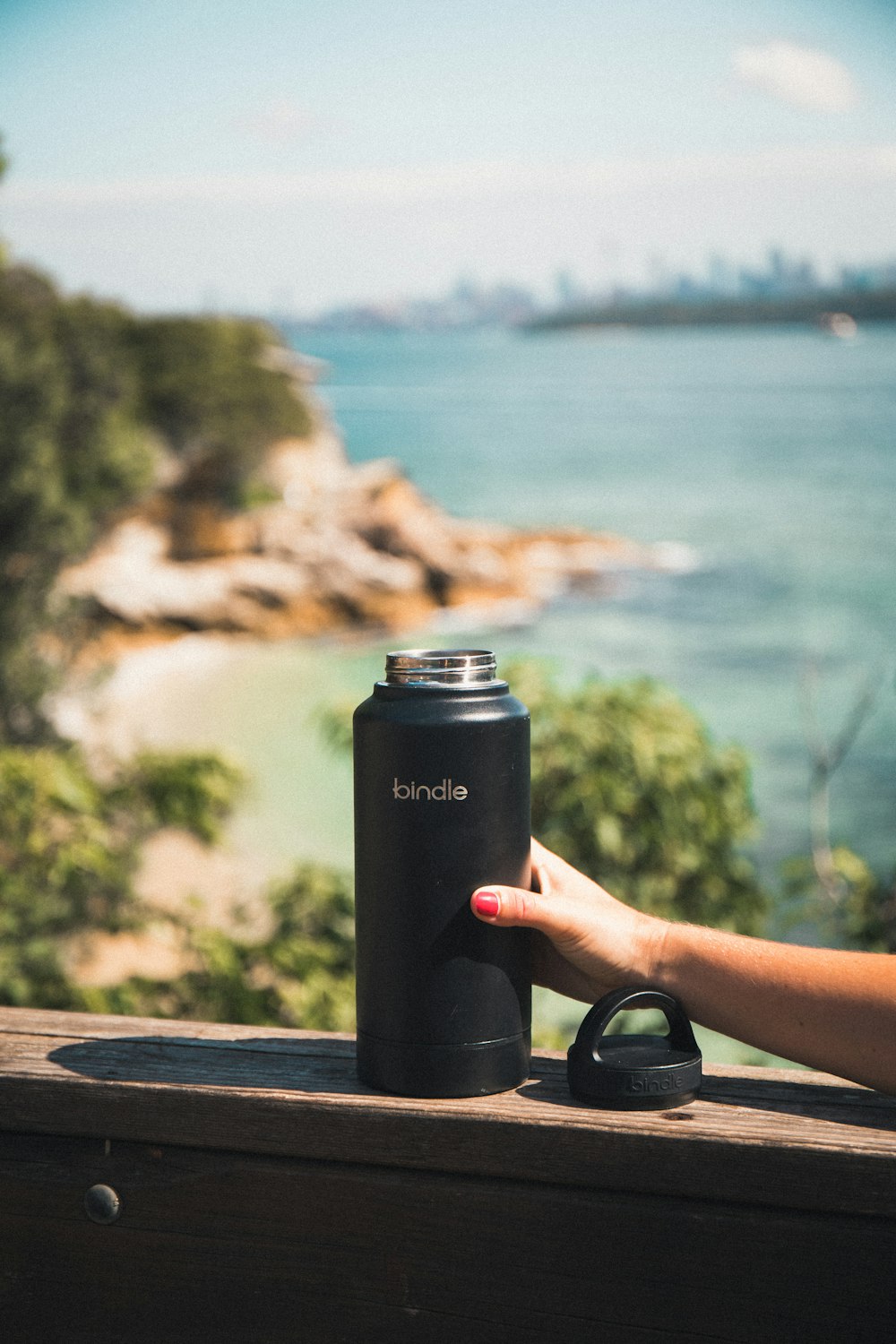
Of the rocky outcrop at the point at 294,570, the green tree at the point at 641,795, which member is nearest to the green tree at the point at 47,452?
the rocky outcrop at the point at 294,570

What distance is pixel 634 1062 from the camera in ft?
3.54

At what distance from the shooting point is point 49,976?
448 cm

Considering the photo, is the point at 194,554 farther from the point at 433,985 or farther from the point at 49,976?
the point at 433,985

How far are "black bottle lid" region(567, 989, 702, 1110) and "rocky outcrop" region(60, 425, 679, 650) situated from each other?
58.8 ft

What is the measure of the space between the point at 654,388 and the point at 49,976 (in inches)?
3363

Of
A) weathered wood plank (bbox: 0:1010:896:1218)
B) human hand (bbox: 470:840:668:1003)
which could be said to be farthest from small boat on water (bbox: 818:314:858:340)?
weathered wood plank (bbox: 0:1010:896:1218)

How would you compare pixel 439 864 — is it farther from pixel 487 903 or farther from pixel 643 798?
pixel 643 798

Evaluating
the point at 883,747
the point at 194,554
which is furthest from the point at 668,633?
the point at 883,747

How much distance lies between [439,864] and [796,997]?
0.30 meters

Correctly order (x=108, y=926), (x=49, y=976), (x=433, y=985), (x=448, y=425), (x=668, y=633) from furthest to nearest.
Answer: (x=448, y=425) → (x=668, y=633) → (x=108, y=926) → (x=49, y=976) → (x=433, y=985)

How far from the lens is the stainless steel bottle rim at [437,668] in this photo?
3.55ft

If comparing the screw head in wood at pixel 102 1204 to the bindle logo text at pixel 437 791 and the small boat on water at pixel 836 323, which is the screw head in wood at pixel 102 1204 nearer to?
the bindle logo text at pixel 437 791

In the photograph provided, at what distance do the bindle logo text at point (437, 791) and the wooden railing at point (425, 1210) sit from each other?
0.76 feet

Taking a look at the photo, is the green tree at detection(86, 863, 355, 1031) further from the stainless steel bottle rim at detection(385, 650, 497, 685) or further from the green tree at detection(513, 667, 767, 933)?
the stainless steel bottle rim at detection(385, 650, 497, 685)
